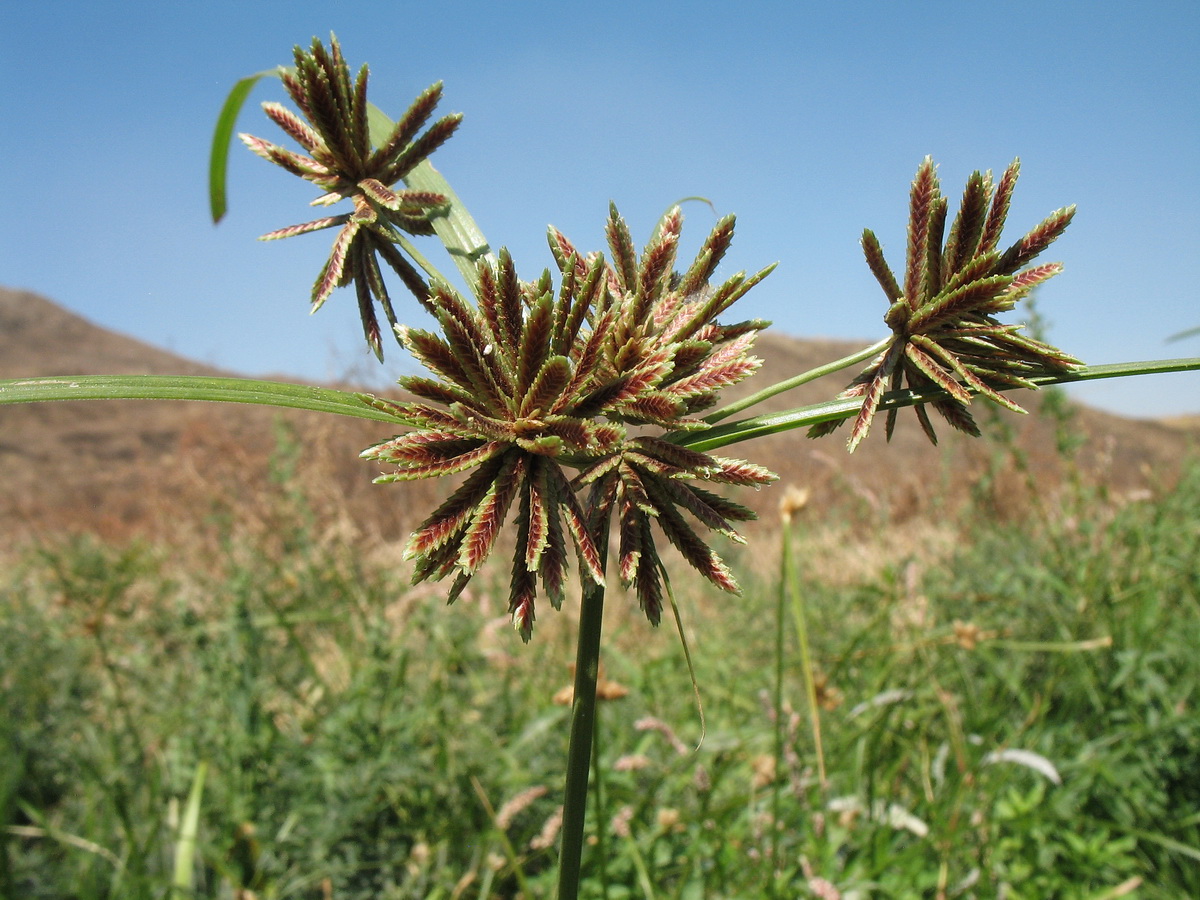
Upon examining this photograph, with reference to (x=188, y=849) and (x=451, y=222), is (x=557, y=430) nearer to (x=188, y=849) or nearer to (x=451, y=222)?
(x=451, y=222)

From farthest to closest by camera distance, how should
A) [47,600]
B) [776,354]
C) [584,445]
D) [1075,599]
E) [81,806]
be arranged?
[776,354], [47,600], [1075,599], [81,806], [584,445]

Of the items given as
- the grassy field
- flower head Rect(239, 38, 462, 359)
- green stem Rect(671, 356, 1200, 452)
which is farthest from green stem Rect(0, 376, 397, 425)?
the grassy field

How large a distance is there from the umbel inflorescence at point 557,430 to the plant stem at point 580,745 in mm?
41

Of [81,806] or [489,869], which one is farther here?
[81,806]

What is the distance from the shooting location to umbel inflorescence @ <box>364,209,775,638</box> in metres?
0.54

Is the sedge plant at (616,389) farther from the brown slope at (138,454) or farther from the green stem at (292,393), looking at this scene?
the brown slope at (138,454)

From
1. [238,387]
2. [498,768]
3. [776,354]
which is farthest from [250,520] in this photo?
[776,354]

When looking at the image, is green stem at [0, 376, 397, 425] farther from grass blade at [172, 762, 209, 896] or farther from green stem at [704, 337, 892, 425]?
grass blade at [172, 762, 209, 896]

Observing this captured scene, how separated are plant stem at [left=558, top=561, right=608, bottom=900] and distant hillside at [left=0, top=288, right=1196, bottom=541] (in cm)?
24

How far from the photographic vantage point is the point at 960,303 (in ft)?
1.96

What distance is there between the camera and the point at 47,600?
4.21 metres

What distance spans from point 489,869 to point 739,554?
349cm

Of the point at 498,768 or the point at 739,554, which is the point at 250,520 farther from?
the point at 498,768

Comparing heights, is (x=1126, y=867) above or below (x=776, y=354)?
below
